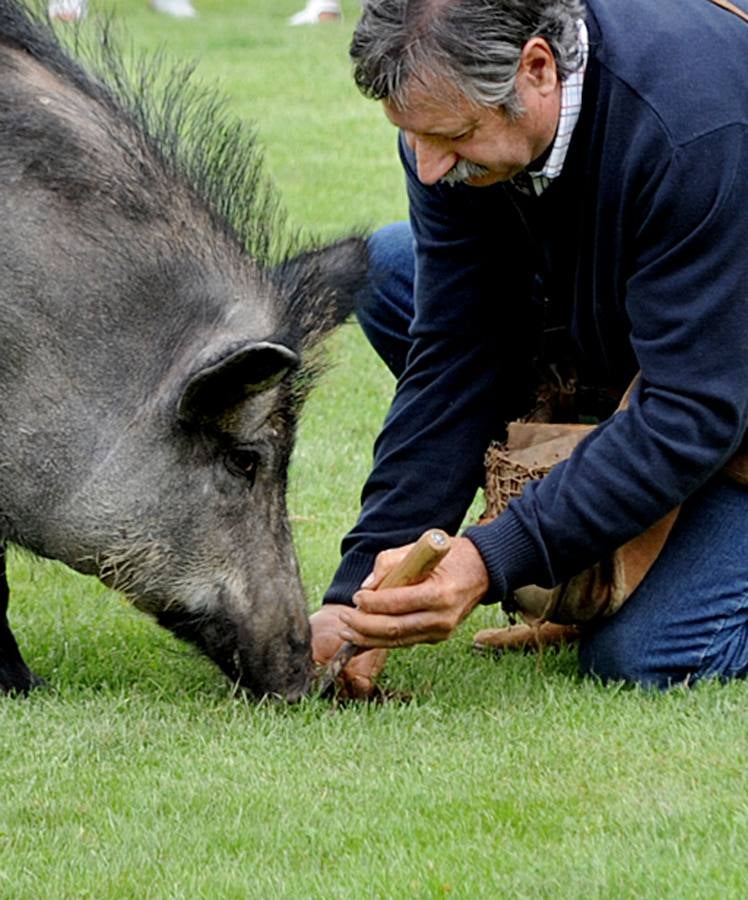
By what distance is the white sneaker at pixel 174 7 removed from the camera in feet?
76.7

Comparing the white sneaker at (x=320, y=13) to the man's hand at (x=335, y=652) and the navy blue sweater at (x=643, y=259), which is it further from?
the navy blue sweater at (x=643, y=259)

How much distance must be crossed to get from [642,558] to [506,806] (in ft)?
4.07

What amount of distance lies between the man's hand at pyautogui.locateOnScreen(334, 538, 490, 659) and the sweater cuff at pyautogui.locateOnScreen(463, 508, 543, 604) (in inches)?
0.8

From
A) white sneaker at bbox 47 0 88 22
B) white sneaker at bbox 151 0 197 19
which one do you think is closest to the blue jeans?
white sneaker at bbox 47 0 88 22

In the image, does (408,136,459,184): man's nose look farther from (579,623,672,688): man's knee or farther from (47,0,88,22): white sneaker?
(47,0,88,22): white sneaker

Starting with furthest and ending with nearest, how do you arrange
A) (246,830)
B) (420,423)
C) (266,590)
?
(420,423) → (266,590) → (246,830)

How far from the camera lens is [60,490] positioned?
205 inches

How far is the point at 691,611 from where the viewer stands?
5.32 m

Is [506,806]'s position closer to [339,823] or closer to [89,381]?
[339,823]

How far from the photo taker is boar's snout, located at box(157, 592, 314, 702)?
5.24m

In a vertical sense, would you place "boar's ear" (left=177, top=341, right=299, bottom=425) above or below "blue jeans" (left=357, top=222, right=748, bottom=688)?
above

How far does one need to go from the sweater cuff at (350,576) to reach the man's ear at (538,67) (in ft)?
4.98

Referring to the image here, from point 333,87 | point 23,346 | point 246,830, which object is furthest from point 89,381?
point 333,87

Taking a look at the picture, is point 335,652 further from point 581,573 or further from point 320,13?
point 320,13
